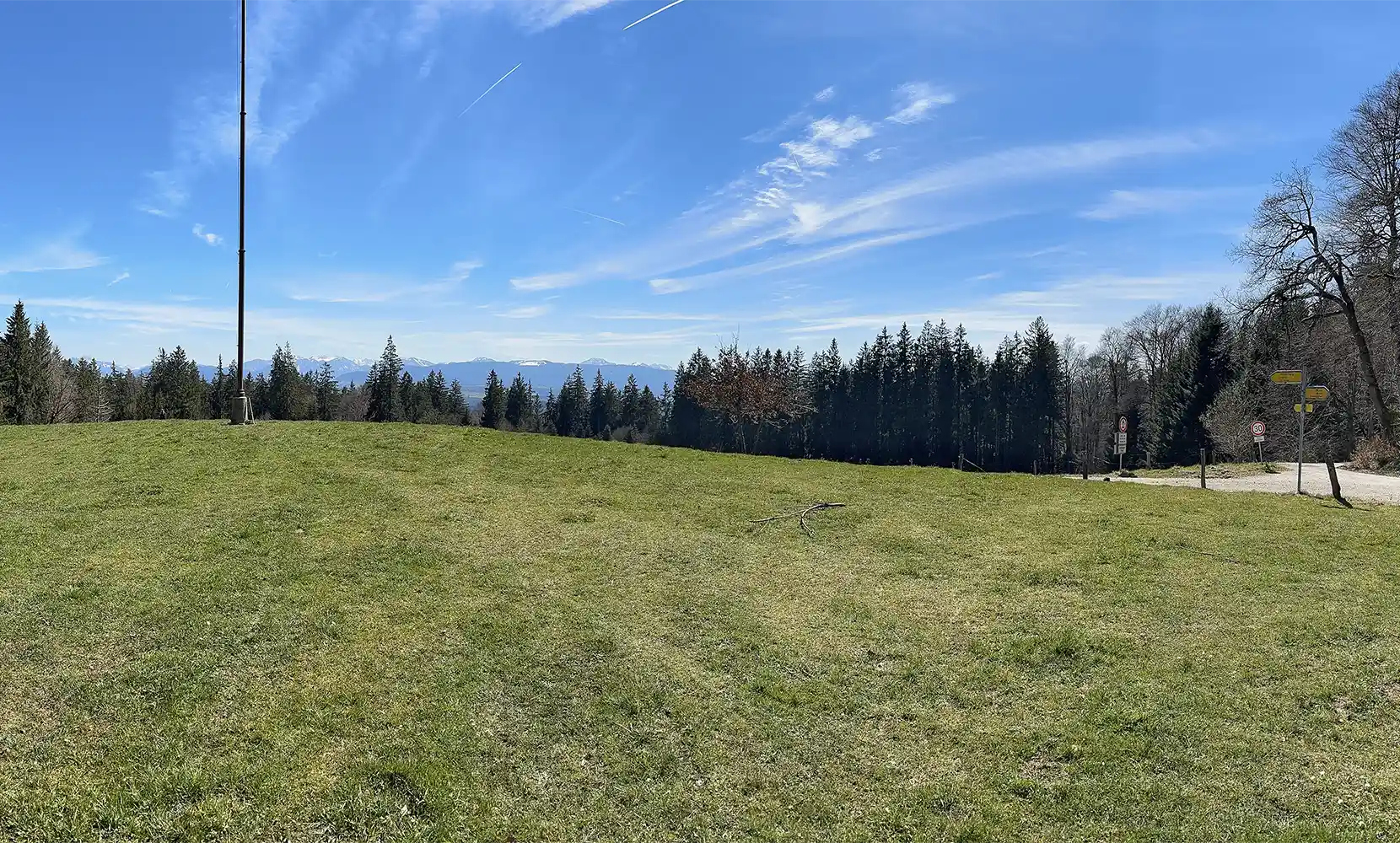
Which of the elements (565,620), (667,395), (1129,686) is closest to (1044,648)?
(1129,686)

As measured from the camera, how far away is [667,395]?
9969 centimetres

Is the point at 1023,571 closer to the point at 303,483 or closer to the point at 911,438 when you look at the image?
the point at 303,483

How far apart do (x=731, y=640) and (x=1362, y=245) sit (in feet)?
98.2

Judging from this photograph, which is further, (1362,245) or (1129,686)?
(1362,245)

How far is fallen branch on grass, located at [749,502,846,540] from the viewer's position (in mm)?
9754

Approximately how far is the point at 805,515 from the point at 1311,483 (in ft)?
67.5

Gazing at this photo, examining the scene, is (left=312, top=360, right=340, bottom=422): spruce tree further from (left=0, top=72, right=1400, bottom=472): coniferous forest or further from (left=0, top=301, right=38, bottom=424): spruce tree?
(left=0, top=301, right=38, bottom=424): spruce tree

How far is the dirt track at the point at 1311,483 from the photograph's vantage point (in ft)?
57.2

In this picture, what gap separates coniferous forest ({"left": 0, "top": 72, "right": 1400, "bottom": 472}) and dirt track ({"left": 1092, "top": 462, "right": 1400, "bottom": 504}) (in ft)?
11.0

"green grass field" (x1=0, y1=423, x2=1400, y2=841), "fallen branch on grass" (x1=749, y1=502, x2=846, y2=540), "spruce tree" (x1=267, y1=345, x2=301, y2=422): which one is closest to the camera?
"green grass field" (x1=0, y1=423, x2=1400, y2=841)

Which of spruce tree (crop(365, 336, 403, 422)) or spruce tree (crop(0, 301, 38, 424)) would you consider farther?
spruce tree (crop(365, 336, 403, 422))

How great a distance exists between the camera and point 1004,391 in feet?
222

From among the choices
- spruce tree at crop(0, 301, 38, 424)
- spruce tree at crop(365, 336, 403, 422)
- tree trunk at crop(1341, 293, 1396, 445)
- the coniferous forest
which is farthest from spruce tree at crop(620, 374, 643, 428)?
tree trunk at crop(1341, 293, 1396, 445)

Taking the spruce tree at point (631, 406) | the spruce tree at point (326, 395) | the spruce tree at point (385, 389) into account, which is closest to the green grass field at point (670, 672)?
the spruce tree at point (385, 389)
